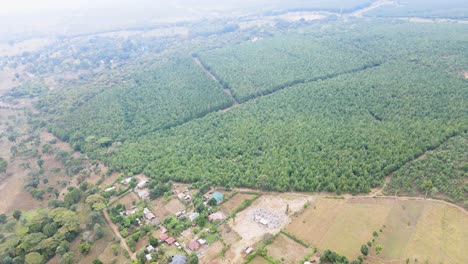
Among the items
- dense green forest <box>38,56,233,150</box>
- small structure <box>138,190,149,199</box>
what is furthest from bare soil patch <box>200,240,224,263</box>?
dense green forest <box>38,56,233,150</box>

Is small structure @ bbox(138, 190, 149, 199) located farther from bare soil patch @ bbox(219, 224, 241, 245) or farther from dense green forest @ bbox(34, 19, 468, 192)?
bare soil patch @ bbox(219, 224, 241, 245)

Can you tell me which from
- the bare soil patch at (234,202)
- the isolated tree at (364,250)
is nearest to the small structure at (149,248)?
the bare soil patch at (234,202)

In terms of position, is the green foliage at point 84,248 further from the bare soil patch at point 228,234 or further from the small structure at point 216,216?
the bare soil patch at point 228,234

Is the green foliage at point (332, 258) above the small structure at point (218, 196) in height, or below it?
below

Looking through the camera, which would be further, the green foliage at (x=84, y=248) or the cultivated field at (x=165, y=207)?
the cultivated field at (x=165, y=207)

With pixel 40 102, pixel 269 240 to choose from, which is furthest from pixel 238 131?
pixel 40 102

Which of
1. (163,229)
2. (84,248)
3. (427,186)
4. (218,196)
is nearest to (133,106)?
(218,196)

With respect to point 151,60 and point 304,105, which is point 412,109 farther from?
point 151,60

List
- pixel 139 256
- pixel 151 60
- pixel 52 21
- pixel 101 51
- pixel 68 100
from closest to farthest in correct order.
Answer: pixel 139 256
pixel 68 100
pixel 151 60
pixel 101 51
pixel 52 21
